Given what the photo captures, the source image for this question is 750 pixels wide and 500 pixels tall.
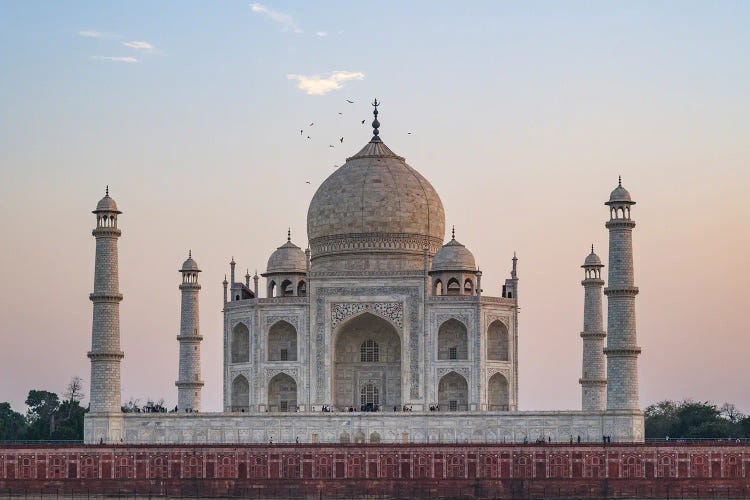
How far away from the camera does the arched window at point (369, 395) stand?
50.9 m

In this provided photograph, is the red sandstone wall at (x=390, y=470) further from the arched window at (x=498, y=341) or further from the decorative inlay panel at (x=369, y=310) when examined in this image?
the arched window at (x=498, y=341)

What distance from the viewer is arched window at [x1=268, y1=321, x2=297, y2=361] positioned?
50.8m

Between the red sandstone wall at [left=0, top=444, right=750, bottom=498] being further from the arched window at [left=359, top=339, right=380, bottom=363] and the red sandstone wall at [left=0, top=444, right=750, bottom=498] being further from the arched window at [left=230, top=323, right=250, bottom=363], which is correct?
the arched window at [left=359, top=339, right=380, bottom=363]

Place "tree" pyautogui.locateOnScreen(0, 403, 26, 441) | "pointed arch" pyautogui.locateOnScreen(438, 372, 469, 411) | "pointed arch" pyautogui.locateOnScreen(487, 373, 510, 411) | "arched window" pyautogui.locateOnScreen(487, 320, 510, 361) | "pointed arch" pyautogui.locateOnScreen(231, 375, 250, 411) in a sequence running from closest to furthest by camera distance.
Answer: "pointed arch" pyautogui.locateOnScreen(438, 372, 469, 411) < "pointed arch" pyautogui.locateOnScreen(487, 373, 510, 411) < "arched window" pyautogui.locateOnScreen(487, 320, 510, 361) < "pointed arch" pyautogui.locateOnScreen(231, 375, 250, 411) < "tree" pyautogui.locateOnScreen(0, 403, 26, 441)

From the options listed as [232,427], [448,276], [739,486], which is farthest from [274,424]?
[739,486]

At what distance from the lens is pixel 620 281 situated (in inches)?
1815

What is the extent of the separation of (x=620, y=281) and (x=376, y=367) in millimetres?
8728

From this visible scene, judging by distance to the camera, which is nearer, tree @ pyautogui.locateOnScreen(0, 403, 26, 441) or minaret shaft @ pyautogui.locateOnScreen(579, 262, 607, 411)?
minaret shaft @ pyautogui.locateOnScreen(579, 262, 607, 411)

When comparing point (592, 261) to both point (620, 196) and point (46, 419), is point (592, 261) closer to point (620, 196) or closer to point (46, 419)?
point (620, 196)

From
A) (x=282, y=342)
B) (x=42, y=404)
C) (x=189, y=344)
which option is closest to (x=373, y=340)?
(x=282, y=342)

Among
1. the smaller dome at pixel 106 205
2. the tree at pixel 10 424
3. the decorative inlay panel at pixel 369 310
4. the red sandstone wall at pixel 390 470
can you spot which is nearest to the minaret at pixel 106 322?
the smaller dome at pixel 106 205

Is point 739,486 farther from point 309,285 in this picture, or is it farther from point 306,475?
point 309,285

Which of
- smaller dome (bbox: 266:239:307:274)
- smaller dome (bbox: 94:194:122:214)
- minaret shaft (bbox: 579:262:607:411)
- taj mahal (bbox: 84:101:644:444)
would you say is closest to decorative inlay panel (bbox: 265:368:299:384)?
taj mahal (bbox: 84:101:644:444)

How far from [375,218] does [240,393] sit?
22.4ft
